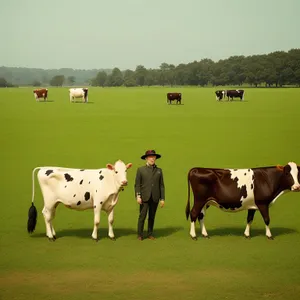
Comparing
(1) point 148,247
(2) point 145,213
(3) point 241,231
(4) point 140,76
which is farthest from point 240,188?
(4) point 140,76

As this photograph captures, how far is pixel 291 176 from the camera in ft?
30.7

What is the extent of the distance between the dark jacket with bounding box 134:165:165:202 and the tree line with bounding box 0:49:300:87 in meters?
99.9

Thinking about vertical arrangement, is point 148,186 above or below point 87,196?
above

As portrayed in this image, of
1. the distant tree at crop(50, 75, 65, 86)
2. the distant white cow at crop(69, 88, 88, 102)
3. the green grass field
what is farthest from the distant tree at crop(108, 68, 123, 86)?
the green grass field

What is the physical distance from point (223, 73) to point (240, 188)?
12024 cm

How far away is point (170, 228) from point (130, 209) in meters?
1.68

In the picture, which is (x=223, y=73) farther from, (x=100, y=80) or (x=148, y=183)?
(x=148, y=183)

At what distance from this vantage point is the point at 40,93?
51.0 metres

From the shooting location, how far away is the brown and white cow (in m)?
9.34

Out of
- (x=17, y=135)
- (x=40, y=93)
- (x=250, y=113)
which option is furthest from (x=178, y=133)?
(x=40, y=93)

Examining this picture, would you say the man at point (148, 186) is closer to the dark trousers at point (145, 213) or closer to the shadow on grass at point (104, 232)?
the dark trousers at point (145, 213)

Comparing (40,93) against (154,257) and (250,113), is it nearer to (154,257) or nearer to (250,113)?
(250,113)

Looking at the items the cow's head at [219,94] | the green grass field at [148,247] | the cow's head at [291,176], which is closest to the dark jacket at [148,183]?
the green grass field at [148,247]

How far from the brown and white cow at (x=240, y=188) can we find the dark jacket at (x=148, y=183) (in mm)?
561
